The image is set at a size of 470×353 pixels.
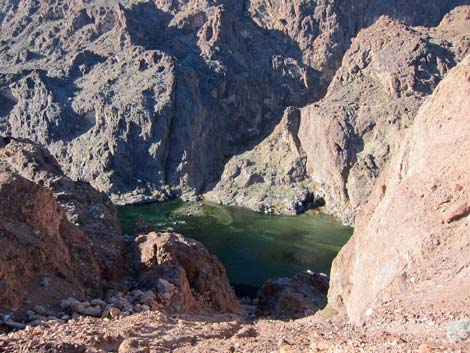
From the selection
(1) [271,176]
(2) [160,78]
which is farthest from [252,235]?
(2) [160,78]

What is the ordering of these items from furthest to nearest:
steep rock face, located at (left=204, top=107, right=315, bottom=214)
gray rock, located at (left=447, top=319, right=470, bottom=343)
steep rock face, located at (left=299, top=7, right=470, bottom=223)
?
steep rock face, located at (left=204, top=107, right=315, bottom=214) < steep rock face, located at (left=299, top=7, right=470, bottom=223) < gray rock, located at (left=447, top=319, right=470, bottom=343)

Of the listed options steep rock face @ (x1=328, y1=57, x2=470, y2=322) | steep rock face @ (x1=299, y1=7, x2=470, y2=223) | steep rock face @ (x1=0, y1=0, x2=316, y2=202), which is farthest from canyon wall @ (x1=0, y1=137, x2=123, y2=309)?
steep rock face @ (x1=0, y1=0, x2=316, y2=202)

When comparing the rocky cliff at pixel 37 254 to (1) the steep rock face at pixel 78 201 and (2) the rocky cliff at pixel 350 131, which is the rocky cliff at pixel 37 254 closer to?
(1) the steep rock face at pixel 78 201

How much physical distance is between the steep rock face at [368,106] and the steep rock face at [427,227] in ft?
282

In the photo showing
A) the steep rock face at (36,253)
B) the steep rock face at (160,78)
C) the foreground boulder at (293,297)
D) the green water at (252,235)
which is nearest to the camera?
the steep rock face at (36,253)

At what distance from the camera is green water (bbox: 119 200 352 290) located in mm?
69562

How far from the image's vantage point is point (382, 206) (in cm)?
2128

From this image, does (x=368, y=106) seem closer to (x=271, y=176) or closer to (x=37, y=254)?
(x=271, y=176)

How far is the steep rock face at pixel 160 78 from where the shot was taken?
13975 cm

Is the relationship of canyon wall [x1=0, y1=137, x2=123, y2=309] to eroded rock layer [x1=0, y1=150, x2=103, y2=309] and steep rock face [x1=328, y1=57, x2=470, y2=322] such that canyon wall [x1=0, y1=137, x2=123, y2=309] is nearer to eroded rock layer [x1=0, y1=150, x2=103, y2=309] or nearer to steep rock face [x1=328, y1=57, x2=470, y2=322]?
eroded rock layer [x1=0, y1=150, x2=103, y2=309]

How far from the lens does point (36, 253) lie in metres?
22.2

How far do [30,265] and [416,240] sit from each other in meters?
15.6

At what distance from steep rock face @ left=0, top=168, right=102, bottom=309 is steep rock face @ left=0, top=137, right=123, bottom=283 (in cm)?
164

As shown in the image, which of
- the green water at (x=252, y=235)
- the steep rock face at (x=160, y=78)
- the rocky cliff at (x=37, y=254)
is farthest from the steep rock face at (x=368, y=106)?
the rocky cliff at (x=37, y=254)
